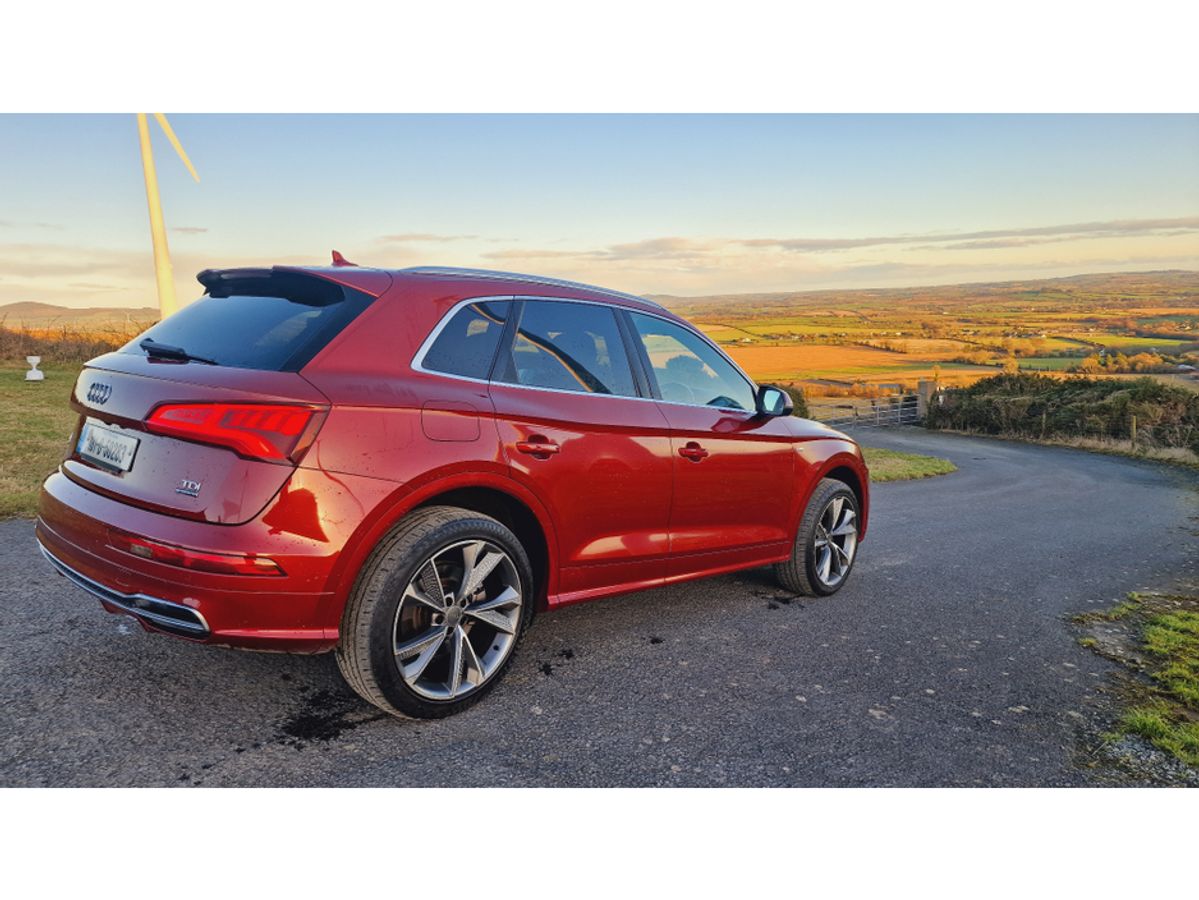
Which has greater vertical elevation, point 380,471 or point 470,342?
point 470,342

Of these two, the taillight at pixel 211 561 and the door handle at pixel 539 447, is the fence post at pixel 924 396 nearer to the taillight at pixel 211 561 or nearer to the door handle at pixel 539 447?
the door handle at pixel 539 447

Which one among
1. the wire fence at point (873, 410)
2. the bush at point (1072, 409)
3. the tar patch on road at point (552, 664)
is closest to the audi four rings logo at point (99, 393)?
the tar patch on road at point (552, 664)

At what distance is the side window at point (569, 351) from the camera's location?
3742mm

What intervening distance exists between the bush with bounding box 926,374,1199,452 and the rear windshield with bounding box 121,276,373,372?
2720 cm

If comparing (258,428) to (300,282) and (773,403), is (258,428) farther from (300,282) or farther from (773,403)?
(773,403)

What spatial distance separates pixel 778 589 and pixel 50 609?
4249 millimetres

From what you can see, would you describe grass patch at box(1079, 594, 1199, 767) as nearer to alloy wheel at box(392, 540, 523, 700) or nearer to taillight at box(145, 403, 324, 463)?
alloy wheel at box(392, 540, 523, 700)

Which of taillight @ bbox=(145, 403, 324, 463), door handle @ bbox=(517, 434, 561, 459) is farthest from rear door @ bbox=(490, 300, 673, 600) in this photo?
taillight @ bbox=(145, 403, 324, 463)

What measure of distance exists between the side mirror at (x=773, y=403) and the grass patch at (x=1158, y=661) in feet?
7.24

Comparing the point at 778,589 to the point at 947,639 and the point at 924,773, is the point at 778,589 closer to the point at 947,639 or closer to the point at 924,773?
the point at 947,639

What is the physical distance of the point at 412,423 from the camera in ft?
10.4

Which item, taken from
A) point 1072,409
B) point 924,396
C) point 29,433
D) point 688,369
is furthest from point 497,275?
point 924,396

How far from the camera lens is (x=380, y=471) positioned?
3.07 meters

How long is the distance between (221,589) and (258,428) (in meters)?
0.57
